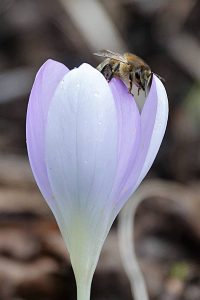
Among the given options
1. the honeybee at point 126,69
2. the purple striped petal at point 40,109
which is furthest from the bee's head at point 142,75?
the purple striped petal at point 40,109

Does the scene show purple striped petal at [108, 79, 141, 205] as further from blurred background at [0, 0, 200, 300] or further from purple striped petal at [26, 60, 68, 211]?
blurred background at [0, 0, 200, 300]

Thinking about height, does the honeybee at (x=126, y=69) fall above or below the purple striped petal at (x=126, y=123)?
above

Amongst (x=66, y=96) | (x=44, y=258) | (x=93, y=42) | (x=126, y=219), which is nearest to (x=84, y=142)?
(x=66, y=96)

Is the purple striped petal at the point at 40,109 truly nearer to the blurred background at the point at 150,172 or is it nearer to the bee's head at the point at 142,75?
the bee's head at the point at 142,75

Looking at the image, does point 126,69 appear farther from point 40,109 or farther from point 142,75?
point 40,109

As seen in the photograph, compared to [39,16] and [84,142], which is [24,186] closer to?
[84,142]

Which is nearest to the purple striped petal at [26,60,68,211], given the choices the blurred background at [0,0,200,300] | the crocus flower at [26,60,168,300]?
the crocus flower at [26,60,168,300]
